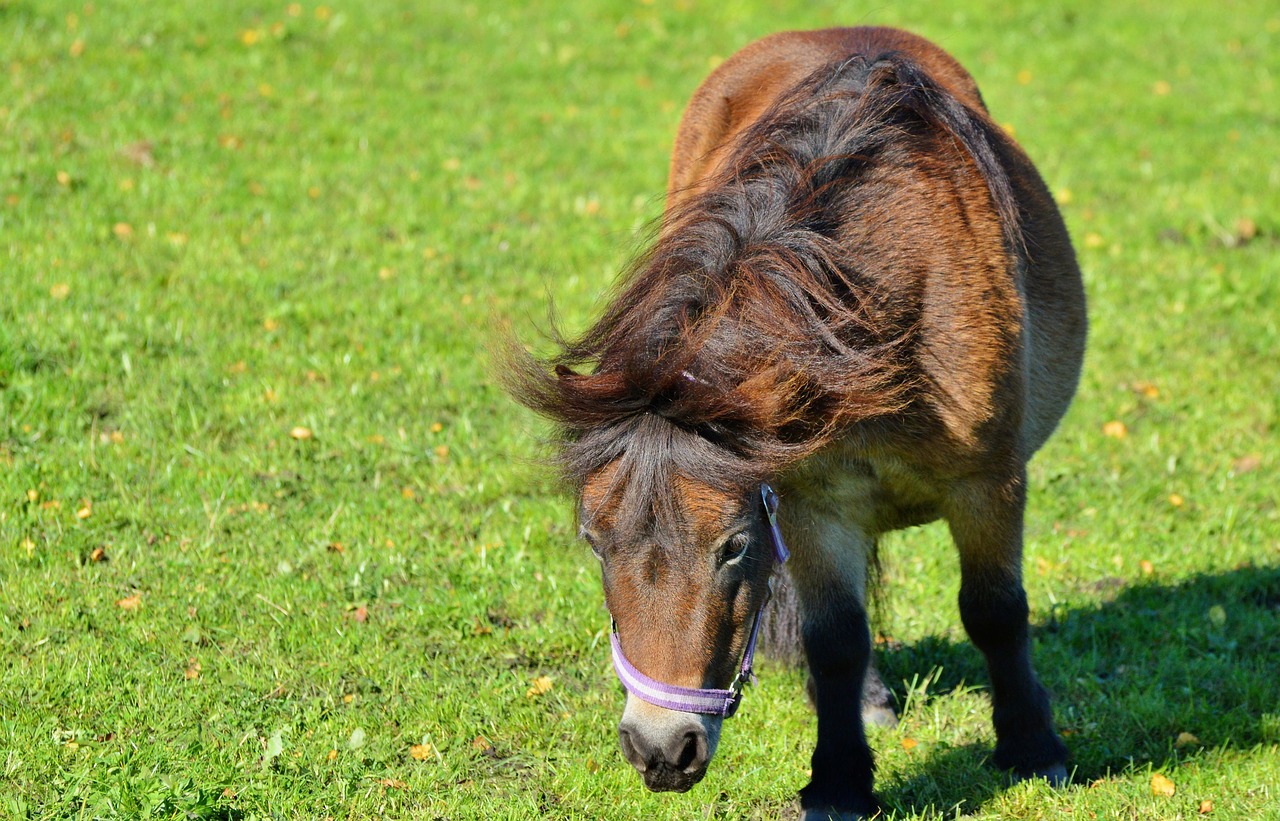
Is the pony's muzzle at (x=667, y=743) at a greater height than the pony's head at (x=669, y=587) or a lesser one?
lesser

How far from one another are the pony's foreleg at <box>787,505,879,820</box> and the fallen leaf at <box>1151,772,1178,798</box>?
925mm

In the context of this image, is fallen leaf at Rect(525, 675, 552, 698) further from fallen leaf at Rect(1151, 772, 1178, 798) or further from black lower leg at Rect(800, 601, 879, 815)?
fallen leaf at Rect(1151, 772, 1178, 798)

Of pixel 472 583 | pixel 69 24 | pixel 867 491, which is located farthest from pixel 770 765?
pixel 69 24

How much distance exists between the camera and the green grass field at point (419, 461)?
416 cm

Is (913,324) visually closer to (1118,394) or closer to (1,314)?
(1118,394)

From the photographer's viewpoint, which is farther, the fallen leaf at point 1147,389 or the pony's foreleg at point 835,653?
the fallen leaf at point 1147,389

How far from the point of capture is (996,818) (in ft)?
12.9

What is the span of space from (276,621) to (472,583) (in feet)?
2.63

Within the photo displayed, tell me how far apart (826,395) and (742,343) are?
0.28 metres

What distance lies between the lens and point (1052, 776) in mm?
4137

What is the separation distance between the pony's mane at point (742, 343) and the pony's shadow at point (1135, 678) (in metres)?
1.50

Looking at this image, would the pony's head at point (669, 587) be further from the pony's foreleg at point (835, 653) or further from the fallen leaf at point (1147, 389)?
the fallen leaf at point (1147, 389)

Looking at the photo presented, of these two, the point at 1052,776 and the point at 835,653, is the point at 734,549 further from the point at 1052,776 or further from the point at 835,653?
the point at 1052,776

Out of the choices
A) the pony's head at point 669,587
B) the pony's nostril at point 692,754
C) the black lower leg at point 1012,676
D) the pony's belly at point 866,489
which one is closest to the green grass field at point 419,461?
the black lower leg at point 1012,676
